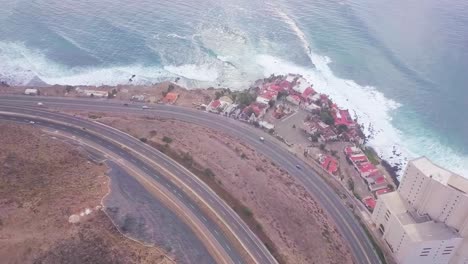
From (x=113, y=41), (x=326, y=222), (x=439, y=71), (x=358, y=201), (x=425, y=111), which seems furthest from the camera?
(x=113, y=41)

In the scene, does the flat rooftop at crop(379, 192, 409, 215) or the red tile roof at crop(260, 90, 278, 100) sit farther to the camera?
the red tile roof at crop(260, 90, 278, 100)

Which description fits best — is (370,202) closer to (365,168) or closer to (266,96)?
(365,168)

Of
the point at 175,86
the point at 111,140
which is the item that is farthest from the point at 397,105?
the point at 111,140

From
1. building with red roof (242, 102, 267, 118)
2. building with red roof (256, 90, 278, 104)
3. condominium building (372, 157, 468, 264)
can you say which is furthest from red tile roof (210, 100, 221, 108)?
condominium building (372, 157, 468, 264)

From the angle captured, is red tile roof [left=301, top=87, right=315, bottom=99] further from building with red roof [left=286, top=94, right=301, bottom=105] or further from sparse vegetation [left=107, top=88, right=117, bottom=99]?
sparse vegetation [left=107, top=88, right=117, bottom=99]

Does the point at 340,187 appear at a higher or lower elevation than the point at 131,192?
lower

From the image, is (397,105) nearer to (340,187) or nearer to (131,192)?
(340,187)

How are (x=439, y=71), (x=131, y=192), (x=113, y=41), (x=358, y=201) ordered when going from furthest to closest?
(x=113, y=41) < (x=439, y=71) < (x=358, y=201) < (x=131, y=192)
